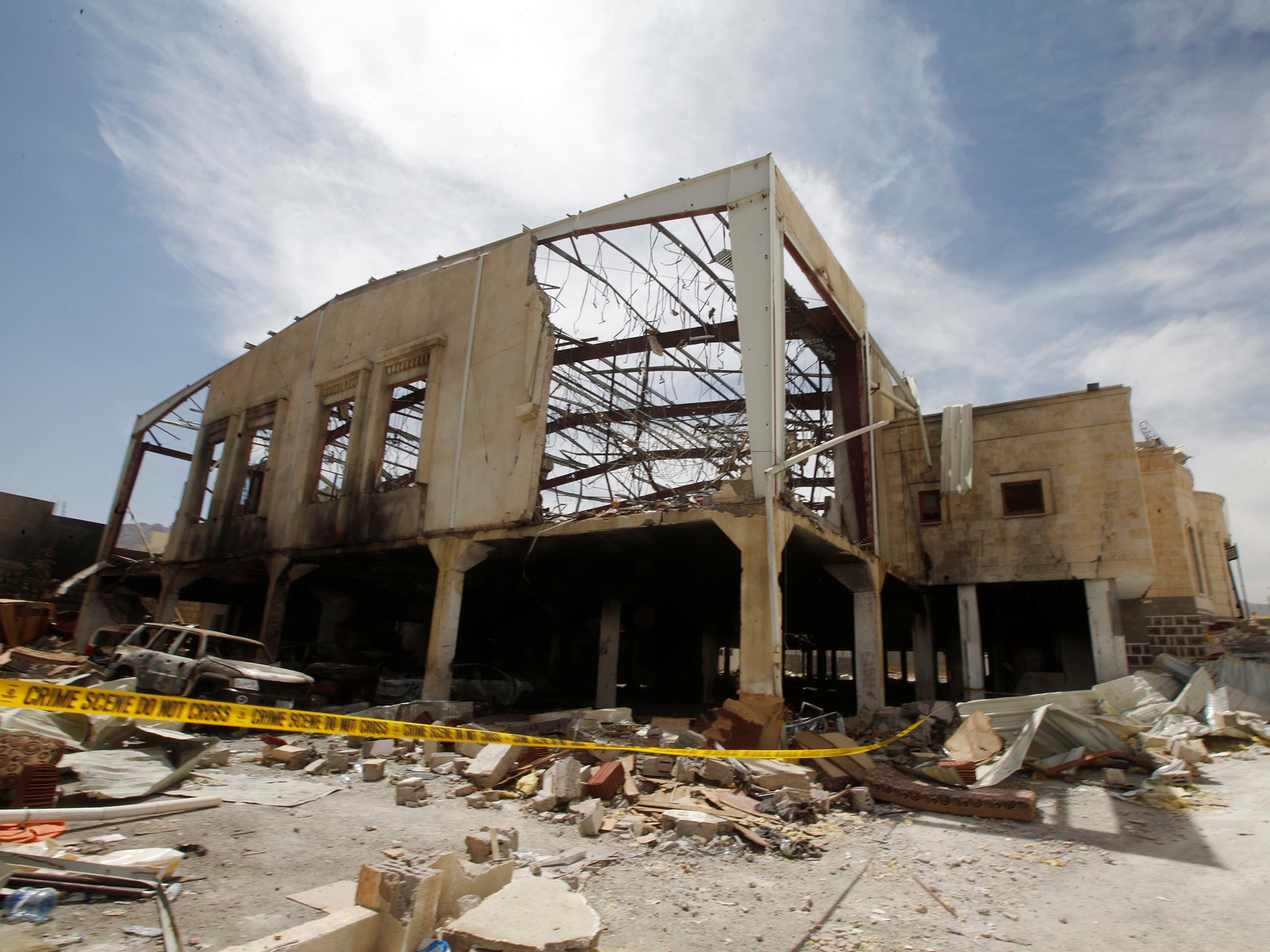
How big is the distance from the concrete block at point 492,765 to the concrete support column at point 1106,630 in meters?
13.7

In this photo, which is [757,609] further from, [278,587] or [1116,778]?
[278,587]

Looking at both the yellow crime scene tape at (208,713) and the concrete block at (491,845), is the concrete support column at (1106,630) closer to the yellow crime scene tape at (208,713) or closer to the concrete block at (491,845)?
the yellow crime scene tape at (208,713)

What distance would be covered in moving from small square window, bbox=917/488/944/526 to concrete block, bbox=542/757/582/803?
13192 mm

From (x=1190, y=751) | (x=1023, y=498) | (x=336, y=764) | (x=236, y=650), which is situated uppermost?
(x=1023, y=498)

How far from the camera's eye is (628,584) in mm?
17891

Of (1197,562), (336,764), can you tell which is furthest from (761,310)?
(1197,562)

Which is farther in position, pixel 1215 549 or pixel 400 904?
pixel 1215 549

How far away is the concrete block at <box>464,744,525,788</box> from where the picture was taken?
816 centimetres

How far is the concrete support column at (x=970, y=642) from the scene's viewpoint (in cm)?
1634

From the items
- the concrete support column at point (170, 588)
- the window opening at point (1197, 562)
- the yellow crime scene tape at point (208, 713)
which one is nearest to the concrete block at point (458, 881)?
the yellow crime scene tape at point (208, 713)

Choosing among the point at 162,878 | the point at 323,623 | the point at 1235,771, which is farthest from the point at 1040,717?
the point at 323,623

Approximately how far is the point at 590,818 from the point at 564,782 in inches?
41.1

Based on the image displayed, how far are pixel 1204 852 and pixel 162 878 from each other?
8.46 m

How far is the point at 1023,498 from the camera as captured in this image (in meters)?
17.0
